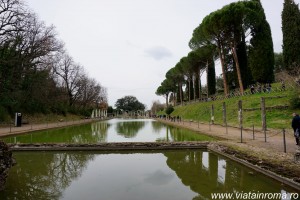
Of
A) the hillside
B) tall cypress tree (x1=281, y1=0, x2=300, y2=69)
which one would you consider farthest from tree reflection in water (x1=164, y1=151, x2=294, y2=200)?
tall cypress tree (x1=281, y1=0, x2=300, y2=69)

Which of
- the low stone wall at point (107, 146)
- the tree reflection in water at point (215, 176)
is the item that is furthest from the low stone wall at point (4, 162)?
the low stone wall at point (107, 146)

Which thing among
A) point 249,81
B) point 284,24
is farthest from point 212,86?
point 284,24

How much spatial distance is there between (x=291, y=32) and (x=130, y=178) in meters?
33.2

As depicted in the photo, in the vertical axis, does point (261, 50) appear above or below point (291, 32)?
below

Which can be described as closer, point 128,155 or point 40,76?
point 128,155

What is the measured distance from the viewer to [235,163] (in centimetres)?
888

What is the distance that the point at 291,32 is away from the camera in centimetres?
3238

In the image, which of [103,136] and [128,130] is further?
[128,130]

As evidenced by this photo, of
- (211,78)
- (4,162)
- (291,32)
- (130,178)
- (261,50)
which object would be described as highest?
(291,32)

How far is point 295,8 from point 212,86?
24624mm

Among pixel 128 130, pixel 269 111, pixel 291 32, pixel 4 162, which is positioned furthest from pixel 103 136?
pixel 291 32

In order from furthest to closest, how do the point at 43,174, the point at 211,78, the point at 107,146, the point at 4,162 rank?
the point at 211,78 → the point at 107,146 → the point at 43,174 → the point at 4,162

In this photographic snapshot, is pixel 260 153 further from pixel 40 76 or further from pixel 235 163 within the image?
pixel 40 76

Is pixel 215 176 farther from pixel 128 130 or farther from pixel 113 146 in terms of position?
pixel 128 130
